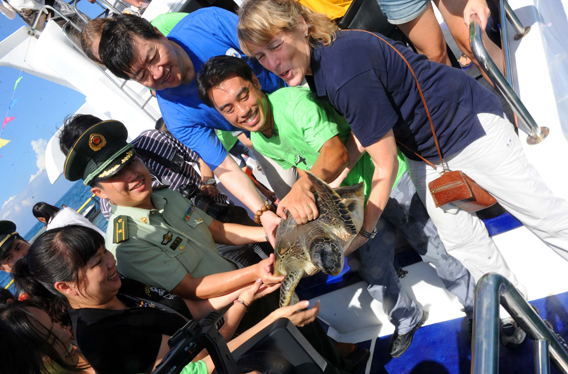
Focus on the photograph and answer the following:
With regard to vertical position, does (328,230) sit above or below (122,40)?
below

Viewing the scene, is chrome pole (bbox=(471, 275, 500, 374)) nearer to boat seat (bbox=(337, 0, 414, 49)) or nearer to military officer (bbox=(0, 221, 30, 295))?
boat seat (bbox=(337, 0, 414, 49))

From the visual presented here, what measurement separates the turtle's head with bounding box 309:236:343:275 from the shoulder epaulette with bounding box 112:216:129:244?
97cm

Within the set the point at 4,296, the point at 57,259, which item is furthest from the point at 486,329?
the point at 4,296

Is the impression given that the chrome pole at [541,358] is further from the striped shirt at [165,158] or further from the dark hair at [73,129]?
the striped shirt at [165,158]

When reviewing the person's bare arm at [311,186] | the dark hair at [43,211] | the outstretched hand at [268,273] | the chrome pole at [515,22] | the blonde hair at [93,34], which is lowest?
the dark hair at [43,211]

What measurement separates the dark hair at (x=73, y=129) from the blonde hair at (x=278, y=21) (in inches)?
38.6

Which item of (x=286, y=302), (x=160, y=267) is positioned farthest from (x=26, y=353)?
(x=286, y=302)

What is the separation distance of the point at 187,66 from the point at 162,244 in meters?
0.95

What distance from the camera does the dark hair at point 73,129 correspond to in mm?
1787

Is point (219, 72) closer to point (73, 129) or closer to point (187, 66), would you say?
point (187, 66)

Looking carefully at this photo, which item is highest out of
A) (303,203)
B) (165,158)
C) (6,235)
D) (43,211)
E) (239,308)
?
(303,203)

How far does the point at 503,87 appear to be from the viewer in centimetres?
153

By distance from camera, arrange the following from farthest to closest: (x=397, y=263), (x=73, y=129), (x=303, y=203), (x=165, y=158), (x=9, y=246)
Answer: (x=165, y=158)
(x=9, y=246)
(x=397, y=263)
(x=73, y=129)
(x=303, y=203)

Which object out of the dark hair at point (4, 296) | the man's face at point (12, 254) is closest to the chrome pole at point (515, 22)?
the dark hair at point (4, 296)
